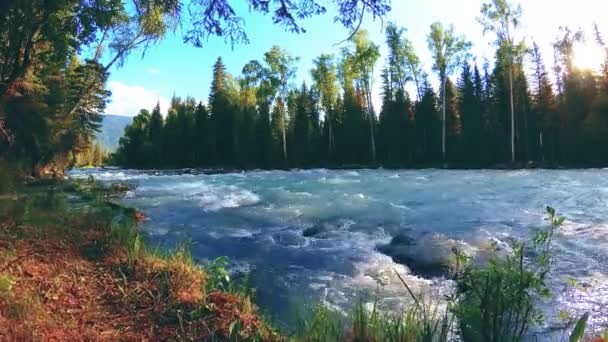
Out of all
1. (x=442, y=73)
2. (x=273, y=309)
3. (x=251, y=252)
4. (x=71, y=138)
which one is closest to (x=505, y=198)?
(x=251, y=252)

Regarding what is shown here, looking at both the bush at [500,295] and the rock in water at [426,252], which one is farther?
the rock in water at [426,252]

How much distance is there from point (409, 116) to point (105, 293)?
153 ft

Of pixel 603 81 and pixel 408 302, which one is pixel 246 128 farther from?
pixel 408 302

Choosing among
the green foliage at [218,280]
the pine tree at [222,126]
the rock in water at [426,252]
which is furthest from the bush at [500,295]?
the pine tree at [222,126]

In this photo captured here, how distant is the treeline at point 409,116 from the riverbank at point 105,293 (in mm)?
30457

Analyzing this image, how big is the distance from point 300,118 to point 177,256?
50982 mm

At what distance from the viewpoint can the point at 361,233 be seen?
8602 mm

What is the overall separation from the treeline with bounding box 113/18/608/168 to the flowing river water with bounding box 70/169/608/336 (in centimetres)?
2277

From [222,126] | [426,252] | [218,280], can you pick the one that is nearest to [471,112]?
[222,126]

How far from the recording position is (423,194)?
14.4 metres

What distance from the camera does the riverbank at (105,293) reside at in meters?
3.13

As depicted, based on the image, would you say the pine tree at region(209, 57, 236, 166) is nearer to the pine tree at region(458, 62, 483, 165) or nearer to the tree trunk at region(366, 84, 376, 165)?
the tree trunk at region(366, 84, 376, 165)

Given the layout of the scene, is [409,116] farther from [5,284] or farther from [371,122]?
[5,284]

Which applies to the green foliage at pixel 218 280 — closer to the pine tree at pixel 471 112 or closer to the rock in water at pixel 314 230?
the rock in water at pixel 314 230
